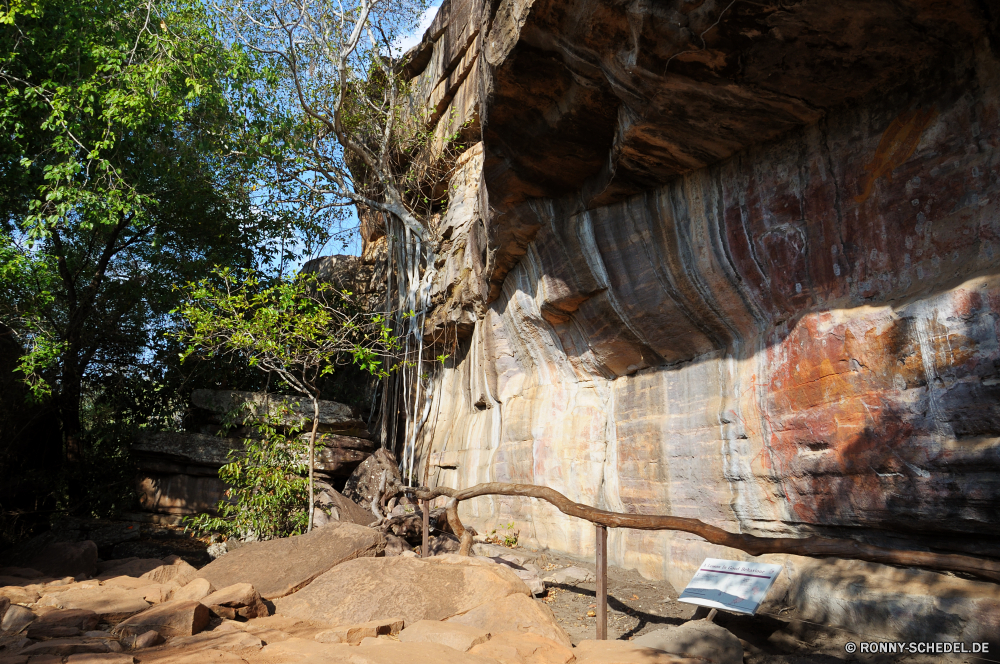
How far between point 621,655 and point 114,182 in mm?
7696

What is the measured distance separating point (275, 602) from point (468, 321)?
4.73 metres

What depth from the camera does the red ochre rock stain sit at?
3490 mm

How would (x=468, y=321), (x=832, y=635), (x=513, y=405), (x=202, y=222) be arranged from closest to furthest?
1. (x=832, y=635)
2. (x=513, y=405)
3. (x=468, y=321)
4. (x=202, y=222)

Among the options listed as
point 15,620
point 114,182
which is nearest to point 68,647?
point 15,620

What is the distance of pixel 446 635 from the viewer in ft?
10.9

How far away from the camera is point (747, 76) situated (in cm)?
372

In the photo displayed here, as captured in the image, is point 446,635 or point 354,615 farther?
point 354,615

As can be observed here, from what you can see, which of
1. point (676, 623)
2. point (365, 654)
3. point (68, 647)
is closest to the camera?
point (365, 654)

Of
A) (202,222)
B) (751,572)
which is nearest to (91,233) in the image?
(202,222)

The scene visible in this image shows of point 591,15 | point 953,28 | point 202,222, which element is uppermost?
point 202,222

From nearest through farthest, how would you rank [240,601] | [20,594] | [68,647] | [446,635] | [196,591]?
1. [68,647]
2. [446,635]
3. [240,601]
4. [196,591]
5. [20,594]

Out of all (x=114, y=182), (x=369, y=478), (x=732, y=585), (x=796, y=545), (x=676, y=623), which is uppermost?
(x=114, y=182)

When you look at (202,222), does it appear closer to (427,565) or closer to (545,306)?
(545,306)

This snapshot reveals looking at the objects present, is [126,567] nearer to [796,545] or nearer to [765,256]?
[796,545]
